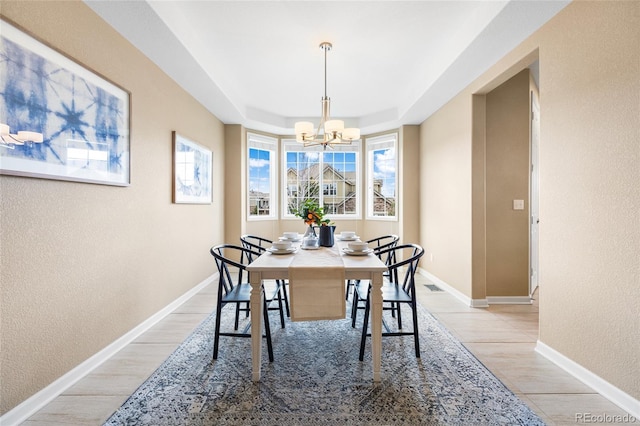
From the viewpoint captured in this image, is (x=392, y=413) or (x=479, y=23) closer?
(x=392, y=413)

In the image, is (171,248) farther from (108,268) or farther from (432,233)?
(432,233)

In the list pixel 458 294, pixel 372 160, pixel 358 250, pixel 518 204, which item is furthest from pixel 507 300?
pixel 372 160

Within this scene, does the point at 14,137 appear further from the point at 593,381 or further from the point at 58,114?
the point at 593,381

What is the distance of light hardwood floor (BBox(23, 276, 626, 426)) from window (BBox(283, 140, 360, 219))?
2977 mm

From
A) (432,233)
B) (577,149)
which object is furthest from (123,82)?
(432,233)

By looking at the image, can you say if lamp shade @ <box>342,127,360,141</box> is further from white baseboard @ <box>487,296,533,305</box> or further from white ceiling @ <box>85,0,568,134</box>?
white baseboard @ <box>487,296,533,305</box>

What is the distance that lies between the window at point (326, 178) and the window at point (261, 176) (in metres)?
0.30

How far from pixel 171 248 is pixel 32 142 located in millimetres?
1804

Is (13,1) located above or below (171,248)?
above

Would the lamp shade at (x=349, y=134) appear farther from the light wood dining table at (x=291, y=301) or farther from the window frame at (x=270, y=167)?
the window frame at (x=270, y=167)

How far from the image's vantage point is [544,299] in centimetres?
233

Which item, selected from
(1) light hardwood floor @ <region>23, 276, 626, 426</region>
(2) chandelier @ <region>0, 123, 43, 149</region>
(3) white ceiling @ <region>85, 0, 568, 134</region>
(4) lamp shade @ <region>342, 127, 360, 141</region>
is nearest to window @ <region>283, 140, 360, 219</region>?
(3) white ceiling @ <region>85, 0, 568, 134</region>

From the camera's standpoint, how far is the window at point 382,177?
5.56m

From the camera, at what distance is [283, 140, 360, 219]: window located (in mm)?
5992
